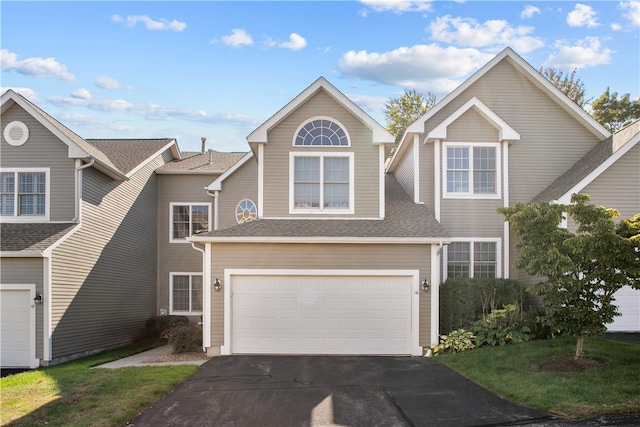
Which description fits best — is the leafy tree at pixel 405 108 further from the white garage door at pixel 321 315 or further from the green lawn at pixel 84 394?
the green lawn at pixel 84 394

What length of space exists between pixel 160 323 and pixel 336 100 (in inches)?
416

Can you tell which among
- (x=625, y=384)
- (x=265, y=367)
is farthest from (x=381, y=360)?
(x=625, y=384)

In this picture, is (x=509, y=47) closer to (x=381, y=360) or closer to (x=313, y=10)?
(x=313, y=10)

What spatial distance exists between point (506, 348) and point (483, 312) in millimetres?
1989

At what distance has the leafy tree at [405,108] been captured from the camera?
131 feet

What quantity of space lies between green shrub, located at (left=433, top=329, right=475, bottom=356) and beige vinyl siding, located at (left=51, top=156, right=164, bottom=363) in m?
10.1

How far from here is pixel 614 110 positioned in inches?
1293

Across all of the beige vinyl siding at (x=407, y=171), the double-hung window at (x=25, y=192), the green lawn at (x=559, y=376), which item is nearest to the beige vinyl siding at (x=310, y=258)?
the green lawn at (x=559, y=376)

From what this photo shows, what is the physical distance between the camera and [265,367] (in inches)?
465

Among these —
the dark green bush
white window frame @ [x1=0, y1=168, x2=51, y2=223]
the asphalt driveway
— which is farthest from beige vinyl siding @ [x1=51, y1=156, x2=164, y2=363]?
the asphalt driveway

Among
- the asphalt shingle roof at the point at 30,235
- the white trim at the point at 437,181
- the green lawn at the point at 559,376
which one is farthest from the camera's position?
the white trim at the point at 437,181

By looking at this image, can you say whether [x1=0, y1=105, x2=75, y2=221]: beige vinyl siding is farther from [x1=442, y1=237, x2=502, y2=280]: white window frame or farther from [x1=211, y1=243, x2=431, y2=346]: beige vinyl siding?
[x1=442, y1=237, x2=502, y2=280]: white window frame

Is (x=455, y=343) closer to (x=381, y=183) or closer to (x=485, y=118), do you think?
(x=381, y=183)

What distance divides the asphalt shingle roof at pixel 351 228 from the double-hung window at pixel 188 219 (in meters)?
6.20
